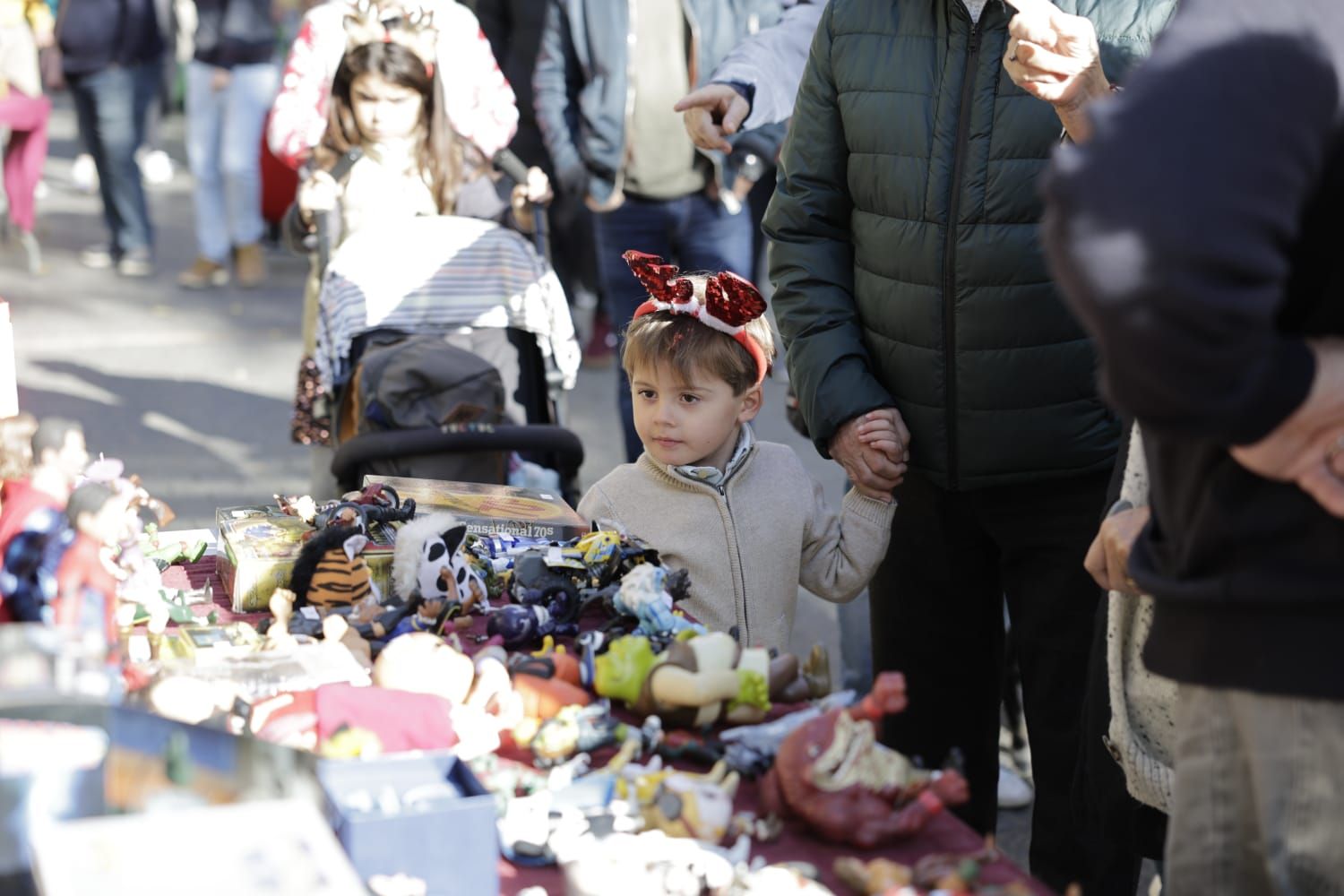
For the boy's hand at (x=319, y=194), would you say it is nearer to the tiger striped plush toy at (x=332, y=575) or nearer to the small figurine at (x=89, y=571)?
Result: the tiger striped plush toy at (x=332, y=575)

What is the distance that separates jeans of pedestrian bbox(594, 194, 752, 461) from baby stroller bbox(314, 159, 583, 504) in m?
0.82

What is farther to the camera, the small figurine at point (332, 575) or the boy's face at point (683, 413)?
the boy's face at point (683, 413)

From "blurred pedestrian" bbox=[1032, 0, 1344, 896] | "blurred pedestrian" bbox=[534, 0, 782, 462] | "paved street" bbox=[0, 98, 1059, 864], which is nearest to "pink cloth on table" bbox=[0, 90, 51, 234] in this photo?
"paved street" bbox=[0, 98, 1059, 864]

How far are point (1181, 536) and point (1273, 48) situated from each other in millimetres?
449

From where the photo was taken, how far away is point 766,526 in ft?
8.91

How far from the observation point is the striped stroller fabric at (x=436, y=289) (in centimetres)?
378

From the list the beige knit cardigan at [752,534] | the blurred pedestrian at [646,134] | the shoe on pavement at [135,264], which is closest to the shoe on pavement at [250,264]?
the shoe on pavement at [135,264]

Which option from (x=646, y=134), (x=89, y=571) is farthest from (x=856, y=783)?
(x=646, y=134)

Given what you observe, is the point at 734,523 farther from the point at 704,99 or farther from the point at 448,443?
the point at 448,443

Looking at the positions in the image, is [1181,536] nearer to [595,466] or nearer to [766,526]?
[766,526]

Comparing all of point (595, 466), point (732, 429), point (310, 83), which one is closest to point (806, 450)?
point (595, 466)

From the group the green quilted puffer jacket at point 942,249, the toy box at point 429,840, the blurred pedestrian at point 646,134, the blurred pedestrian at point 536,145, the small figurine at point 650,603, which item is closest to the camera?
the toy box at point 429,840

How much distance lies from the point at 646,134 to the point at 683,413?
2295 millimetres

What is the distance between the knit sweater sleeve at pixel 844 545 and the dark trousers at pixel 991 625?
0.10m
